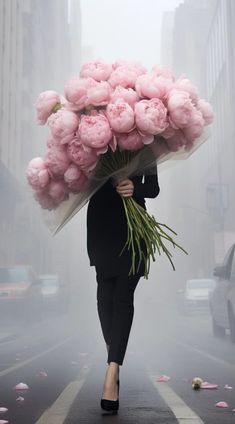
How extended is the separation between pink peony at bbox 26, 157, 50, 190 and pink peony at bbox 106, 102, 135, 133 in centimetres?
58

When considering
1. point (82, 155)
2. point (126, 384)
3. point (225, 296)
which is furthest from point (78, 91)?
point (225, 296)

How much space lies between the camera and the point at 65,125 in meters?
4.39

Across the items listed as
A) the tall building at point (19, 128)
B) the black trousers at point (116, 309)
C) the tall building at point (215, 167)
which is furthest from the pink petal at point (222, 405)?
the tall building at point (19, 128)

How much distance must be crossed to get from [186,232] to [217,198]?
46.1m

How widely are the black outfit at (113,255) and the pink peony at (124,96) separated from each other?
1.53ft

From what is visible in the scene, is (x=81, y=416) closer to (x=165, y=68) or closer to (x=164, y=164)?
(x=164, y=164)

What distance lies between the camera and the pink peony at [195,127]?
4.56m

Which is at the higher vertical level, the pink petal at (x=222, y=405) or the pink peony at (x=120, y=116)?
the pink peony at (x=120, y=116)

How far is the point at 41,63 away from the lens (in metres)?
70.2

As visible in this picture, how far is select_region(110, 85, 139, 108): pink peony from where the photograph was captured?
4.40 m

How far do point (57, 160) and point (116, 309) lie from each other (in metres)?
0.96

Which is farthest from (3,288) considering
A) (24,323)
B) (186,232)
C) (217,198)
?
(186,232)

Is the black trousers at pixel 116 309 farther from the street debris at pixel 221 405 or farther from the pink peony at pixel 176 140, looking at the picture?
the pink peony at pixel 176 140

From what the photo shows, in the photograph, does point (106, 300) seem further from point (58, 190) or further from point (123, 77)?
point (123, 77)
